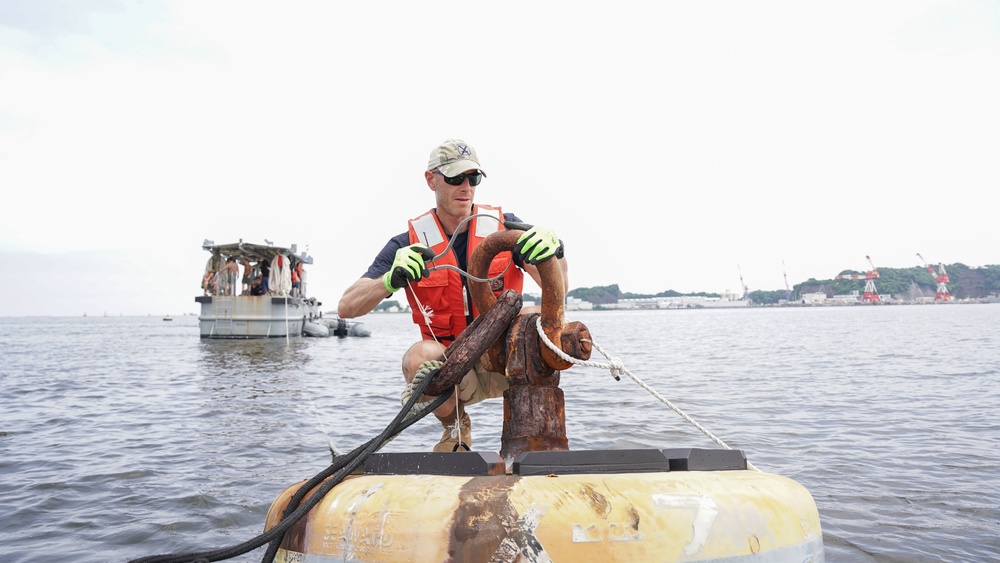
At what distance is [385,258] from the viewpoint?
379cm

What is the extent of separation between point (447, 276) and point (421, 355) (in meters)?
0.61

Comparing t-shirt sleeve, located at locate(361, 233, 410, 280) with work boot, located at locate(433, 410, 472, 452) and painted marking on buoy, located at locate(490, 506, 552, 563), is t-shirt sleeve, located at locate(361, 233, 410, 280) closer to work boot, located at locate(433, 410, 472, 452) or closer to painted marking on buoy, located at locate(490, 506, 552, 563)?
work boot, located at locate(433, 410, 472, 452)

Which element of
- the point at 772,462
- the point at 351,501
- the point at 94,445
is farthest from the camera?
the point at 94,445

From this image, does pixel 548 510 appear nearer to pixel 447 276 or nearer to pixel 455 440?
pixel 455 440

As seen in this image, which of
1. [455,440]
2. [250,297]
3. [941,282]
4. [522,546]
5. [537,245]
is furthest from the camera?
[941,282]

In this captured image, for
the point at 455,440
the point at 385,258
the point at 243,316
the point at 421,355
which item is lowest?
the point at 455,440

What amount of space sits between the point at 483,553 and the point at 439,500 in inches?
8.7

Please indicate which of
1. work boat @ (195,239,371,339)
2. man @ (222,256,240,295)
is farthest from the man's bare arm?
man @ (222,256,240,295)

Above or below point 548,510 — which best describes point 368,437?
below

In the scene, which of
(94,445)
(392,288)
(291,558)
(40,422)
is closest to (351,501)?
(291,558)

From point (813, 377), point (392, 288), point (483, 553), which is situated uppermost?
point (392, 288)

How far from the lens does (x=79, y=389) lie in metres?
12.6

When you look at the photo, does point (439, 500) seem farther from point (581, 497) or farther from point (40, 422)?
point (40, 422)

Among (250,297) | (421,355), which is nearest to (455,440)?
(421,355)
